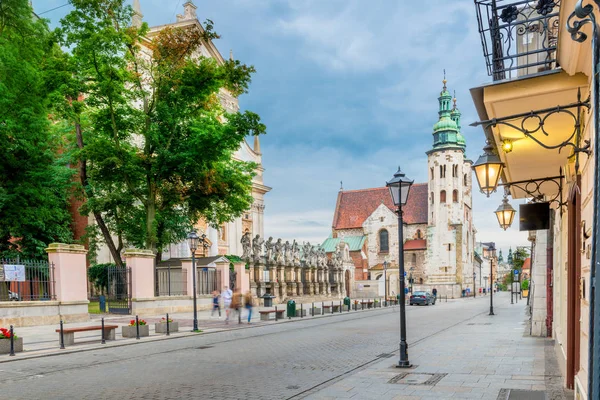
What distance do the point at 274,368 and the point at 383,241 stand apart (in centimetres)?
7147

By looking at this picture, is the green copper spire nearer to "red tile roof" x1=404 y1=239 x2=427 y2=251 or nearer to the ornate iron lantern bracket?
"red tile roof" x1=404 y1=239 x2=427 y2=251

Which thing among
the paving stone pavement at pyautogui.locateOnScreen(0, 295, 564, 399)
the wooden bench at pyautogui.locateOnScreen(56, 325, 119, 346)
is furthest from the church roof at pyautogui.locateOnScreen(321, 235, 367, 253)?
the wooden bench at pyautogui.locateOnScreen(56, 325, 119, 346)

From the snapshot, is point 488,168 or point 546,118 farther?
point 488,168

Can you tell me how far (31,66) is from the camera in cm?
2523

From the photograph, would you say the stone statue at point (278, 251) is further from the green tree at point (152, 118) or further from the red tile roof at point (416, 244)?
the red tile roof at point (416, 244)

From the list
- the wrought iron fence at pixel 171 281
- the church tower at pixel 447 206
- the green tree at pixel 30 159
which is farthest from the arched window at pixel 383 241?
the wrought iron fence at pixel 171 281

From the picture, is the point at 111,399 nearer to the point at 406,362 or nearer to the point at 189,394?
the point at 189,394

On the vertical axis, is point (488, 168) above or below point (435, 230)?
above

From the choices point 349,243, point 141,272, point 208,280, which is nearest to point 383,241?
point 349,243

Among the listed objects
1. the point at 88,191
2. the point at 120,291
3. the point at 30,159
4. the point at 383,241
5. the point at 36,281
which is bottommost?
the point at 120,291

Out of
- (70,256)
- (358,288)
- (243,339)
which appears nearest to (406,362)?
(243,339)

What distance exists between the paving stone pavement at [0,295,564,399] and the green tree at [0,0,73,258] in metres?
15.1

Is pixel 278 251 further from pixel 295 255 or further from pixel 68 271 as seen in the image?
pixel 68 271

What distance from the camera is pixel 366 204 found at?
291 ft
